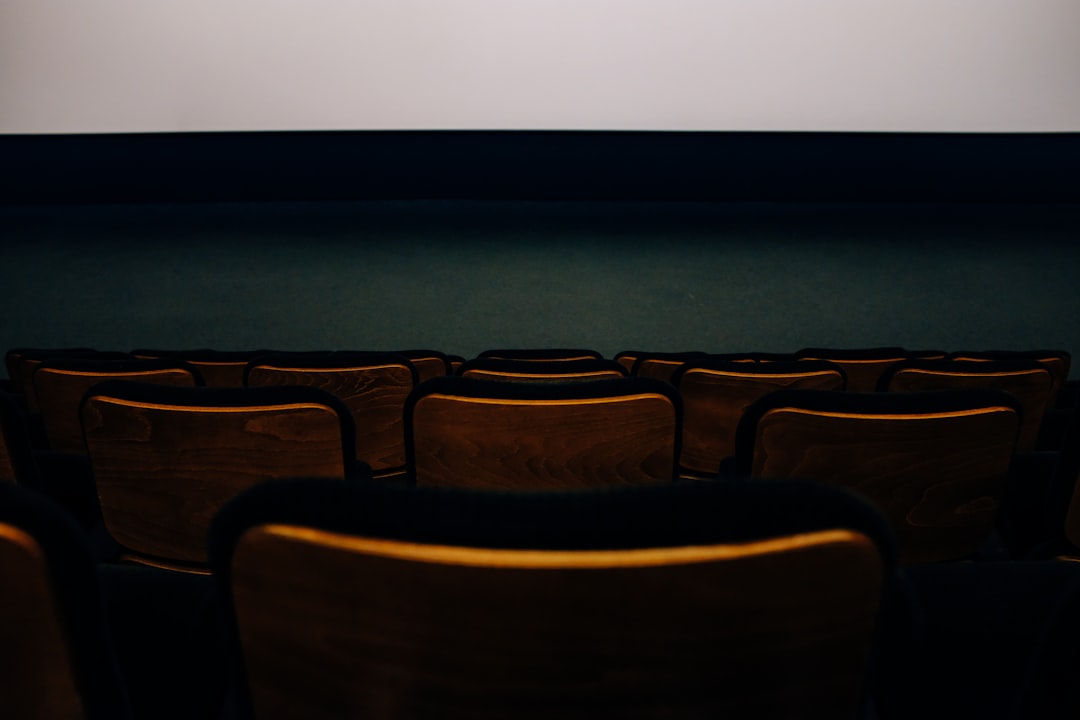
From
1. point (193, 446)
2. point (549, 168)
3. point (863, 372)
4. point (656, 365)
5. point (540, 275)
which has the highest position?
point (549, 168)

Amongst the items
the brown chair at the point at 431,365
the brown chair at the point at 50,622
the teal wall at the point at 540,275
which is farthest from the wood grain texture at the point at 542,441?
the teal wall at the point at 540,275

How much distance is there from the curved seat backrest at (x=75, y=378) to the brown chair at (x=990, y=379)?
85.2 inches

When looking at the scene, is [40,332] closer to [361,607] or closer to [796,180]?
[361,607]

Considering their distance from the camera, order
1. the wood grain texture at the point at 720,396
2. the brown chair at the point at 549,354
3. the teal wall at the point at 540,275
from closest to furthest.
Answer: the wood grain texture at the point at 720,396 → the brown chair at the point at 549,354 → the teal wall at the point at 540,275

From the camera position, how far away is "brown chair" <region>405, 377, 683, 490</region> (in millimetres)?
1251

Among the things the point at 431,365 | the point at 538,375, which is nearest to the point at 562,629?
the point at 538,375

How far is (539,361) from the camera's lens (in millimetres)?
2416

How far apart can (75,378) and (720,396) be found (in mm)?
1858

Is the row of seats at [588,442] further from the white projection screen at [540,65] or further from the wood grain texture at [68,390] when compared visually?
the white projection screen at [540,65]

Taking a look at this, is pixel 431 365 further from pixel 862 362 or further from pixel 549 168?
pixel 549 168

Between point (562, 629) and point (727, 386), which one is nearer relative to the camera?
point (562, 629)

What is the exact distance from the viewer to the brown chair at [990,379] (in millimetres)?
1985

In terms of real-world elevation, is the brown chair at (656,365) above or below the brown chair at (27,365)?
below

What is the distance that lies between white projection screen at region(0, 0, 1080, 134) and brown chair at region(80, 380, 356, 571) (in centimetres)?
554
